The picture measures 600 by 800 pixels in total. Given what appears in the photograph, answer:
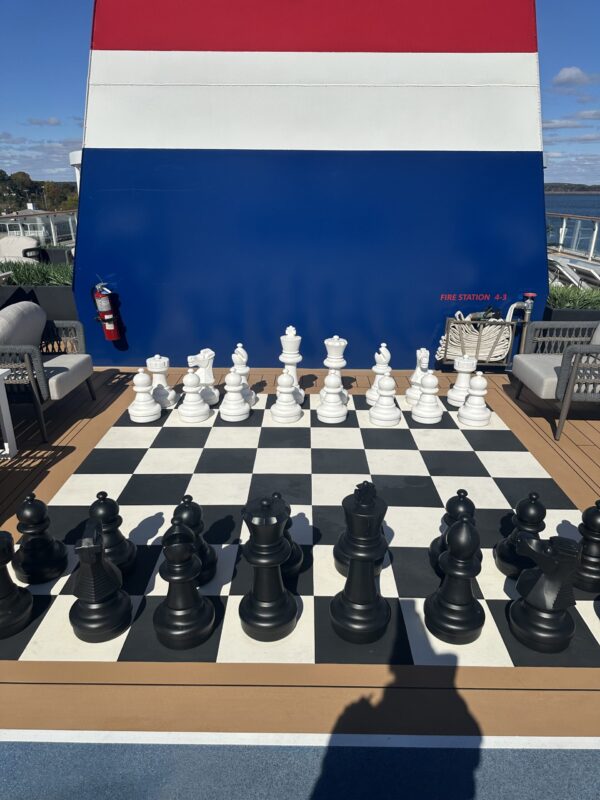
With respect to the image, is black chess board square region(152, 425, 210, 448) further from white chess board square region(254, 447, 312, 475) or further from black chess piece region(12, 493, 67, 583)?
black chess piece region(12, 493, 67, 583)

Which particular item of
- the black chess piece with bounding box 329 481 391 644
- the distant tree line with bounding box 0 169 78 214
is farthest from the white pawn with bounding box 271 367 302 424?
the distant tree line with bounding box 0 169 78 214

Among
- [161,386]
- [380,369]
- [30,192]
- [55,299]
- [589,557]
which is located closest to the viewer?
[589,557]

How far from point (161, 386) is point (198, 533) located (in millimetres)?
1689

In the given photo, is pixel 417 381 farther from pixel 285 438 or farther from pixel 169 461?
pixel 169 461

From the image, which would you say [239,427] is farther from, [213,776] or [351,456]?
[213,776]

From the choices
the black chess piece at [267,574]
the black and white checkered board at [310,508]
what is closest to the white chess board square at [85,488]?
the black and white checkered board at [310,508]

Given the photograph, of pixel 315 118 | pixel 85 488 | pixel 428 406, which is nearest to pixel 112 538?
pixel 85 488

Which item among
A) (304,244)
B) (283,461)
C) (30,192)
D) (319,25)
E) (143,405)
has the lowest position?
(283,461)

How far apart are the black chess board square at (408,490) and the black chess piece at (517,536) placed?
1.31 ft

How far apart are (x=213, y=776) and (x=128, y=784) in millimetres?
193

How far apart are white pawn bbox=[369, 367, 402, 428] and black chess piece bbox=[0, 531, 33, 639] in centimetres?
A: 202

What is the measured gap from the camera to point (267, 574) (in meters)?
1.60

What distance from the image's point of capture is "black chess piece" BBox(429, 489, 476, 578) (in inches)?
71.6

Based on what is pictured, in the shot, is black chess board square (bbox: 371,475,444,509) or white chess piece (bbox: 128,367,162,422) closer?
black chess board square (bbox: 371,475,444,509)
